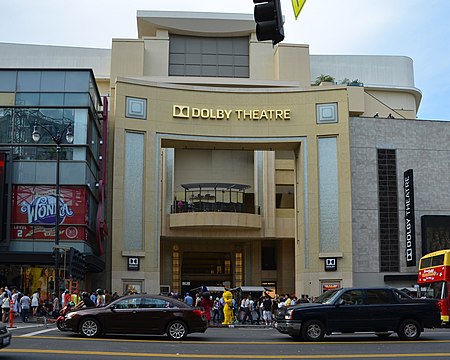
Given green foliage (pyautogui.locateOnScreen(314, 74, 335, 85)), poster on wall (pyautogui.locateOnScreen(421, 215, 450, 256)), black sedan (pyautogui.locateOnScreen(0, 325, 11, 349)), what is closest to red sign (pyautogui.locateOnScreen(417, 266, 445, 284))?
poster on wall (pyautogui.locateOnScreen(421, 215, 450, 256))

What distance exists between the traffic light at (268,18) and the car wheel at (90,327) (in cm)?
1176

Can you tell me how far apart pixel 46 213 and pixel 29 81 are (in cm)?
775

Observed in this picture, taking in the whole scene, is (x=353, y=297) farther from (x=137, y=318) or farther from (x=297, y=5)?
(x=297, y=5)

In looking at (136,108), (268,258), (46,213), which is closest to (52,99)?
(46,213)

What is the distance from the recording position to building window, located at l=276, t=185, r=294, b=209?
173 feet

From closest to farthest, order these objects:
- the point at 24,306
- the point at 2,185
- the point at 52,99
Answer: the point at 24,306
the point at 2,185
the point at 52,99

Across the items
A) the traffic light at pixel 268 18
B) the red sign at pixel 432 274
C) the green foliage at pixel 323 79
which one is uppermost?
the green foliage at pixel 323 79

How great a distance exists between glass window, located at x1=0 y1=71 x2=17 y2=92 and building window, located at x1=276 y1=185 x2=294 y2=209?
22.4m

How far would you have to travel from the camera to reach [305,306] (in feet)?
65.5

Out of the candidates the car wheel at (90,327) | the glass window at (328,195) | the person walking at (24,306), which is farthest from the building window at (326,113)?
the car wheel at (90,327)

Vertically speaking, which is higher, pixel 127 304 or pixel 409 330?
pixel 127 304

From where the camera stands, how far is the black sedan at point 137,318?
19.6 meters

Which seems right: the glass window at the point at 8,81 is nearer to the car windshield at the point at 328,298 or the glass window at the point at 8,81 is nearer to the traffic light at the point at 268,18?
the car windshield at the point at 328,298

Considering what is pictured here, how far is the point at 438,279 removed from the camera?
28.5 m
